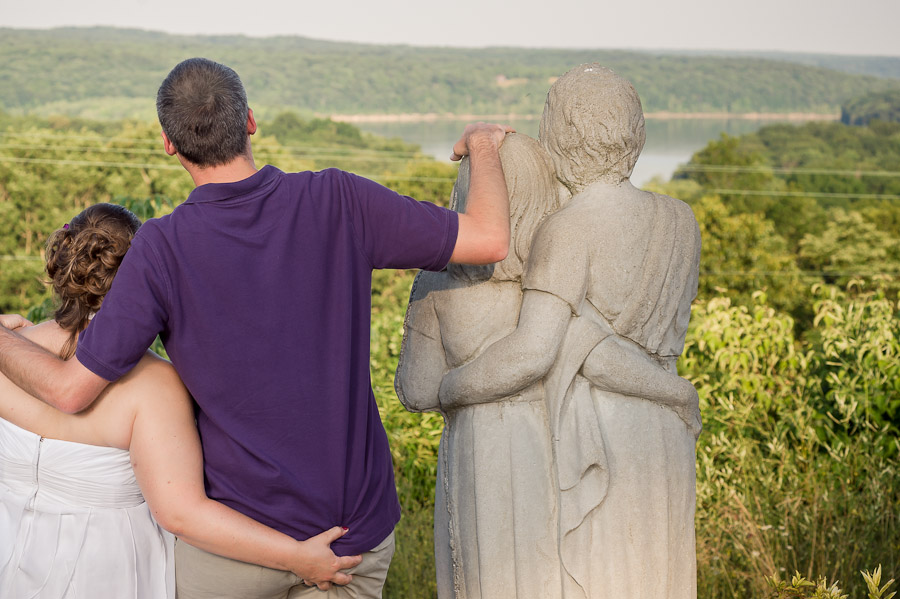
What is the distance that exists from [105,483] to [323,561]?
65 cm

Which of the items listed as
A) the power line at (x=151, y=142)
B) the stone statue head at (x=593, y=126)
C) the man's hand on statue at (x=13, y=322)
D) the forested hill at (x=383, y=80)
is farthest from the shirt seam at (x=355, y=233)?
the forested hill at (x=383, y=80)

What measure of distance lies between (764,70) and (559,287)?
42.7 m

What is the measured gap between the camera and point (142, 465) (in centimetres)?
220

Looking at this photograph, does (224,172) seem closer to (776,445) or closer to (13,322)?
(13,322)

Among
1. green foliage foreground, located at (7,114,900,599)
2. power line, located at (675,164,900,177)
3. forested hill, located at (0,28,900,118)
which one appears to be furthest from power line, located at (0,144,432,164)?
green foliage foreground, located at (7,114,900,599)

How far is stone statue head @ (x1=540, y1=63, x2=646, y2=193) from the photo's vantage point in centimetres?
243

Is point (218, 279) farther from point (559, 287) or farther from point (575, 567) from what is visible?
point (575, 567)

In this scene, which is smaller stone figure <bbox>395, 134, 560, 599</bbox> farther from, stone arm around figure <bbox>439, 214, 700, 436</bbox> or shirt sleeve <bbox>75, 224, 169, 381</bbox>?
shirt sleeve <bbox>75, 224, 169, 381</bbox>

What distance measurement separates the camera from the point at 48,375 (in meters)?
2.10

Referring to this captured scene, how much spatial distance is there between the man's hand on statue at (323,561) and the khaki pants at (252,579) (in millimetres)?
54

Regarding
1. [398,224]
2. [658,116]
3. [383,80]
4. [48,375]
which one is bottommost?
[658,116]

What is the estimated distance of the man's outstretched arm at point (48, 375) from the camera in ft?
6.77

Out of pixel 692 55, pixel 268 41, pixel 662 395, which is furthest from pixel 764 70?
pixel 662 395

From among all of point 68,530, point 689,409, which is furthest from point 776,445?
point 68,530
